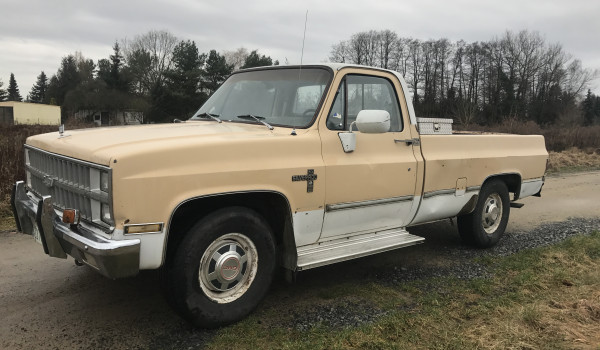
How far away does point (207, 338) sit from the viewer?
3326 millimetres

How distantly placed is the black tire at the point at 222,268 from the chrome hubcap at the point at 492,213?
132 inches

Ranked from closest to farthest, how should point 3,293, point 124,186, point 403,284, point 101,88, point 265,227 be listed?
point 124,186, point 265,227, point 3,293, point 403,284, point 101,88

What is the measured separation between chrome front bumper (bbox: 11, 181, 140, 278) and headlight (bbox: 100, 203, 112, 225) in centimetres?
11

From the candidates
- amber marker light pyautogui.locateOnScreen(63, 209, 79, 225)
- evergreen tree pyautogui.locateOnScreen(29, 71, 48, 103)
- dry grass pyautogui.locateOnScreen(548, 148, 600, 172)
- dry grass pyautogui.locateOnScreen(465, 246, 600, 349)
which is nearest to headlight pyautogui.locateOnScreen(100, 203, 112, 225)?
amber marker light pyautogui.locateOnScreen(63, 209, 79, 225)

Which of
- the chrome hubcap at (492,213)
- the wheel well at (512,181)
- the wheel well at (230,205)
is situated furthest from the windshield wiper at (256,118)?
the wheel well at (512,181)

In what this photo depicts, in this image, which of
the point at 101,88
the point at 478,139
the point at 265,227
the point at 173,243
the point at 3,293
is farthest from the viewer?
the point at 101,88

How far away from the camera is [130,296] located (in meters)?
4.08

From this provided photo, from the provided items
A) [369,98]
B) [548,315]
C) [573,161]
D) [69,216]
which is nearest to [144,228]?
[69,216]

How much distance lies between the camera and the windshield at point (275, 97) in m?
4.12

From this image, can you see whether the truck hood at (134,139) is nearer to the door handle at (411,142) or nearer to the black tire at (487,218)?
the door handle at (411,142)

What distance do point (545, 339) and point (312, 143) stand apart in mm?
2258

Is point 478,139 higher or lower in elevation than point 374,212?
higher

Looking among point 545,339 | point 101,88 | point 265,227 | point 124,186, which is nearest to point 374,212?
point 265,227

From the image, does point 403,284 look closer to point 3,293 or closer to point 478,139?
point 478,139
